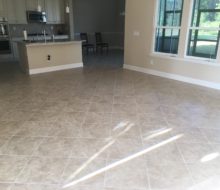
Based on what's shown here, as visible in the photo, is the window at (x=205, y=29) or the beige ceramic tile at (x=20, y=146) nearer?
the beige ceramic tile at (x=20, y=146)

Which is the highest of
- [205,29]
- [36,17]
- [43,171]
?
[36,17]

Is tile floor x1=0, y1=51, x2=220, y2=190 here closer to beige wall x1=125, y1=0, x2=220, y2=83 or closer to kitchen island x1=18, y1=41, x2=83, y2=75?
beige wall x1=125, y1=0, x2=220, y2=83

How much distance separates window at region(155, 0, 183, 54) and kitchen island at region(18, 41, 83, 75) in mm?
2451

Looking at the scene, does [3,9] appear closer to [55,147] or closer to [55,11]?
[55,11]

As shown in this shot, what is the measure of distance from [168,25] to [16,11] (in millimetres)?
5435

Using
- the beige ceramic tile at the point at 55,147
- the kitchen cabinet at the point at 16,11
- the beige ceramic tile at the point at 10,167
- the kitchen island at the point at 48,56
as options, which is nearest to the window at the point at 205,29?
the kitchen island at the point at 48,56

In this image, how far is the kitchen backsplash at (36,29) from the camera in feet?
25.1

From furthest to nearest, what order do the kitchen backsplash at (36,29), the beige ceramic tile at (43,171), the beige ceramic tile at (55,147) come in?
1. the kitchen backsplash at (36,29)
2. the beige ceramic tile at (55,147)
3. the beige ceramic tile at (43,171)

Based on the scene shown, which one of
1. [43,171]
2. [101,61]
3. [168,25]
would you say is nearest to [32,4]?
[101,61]

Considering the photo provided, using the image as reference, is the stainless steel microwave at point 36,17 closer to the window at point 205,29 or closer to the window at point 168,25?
the window at point 168,25

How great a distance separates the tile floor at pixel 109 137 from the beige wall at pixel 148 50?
0.45m

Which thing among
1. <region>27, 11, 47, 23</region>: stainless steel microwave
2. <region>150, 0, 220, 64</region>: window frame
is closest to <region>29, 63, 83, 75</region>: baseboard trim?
<region>150, 0, 220, 64</region>: window frame

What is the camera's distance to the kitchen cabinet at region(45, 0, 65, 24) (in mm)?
7918

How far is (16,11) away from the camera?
287 inches
